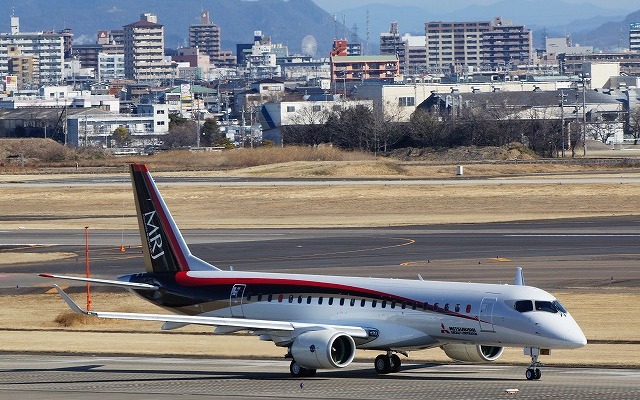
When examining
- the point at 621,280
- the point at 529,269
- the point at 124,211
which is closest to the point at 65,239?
the point at 124,211

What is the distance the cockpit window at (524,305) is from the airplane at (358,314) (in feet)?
0.10

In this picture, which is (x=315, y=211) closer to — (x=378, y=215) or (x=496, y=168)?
(x=378, y=215)

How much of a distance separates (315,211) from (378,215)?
22.4ft

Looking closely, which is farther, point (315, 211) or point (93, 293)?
point (315, 211)

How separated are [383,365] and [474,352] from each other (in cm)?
364

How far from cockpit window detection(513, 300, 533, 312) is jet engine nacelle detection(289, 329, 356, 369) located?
18.0 ft

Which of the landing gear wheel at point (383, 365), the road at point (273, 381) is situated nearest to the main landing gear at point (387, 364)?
the landing gear wheel at point (383, 365)

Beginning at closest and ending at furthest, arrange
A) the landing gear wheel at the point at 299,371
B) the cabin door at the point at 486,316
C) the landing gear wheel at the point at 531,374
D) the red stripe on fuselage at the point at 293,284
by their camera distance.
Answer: the cabin door at the point at 486,316
the landing gear wheel at the point at 531,374
the red stripe on fuselage at the point at 293,284
the landing gear wheel at the point at 299,371

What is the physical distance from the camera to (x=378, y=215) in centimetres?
11225

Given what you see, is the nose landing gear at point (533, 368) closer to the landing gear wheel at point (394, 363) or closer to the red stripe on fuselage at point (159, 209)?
the landing gear wheel at point (394, 363)

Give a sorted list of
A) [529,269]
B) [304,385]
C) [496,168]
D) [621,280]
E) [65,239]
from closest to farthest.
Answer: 1. [304,385]
2. [621,280]
3. [529,269]
4. [65,239]
5. [496,168]

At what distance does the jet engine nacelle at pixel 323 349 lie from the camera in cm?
4106

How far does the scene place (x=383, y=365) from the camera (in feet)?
143

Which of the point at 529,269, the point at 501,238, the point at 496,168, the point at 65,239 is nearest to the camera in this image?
the point at 529,269
